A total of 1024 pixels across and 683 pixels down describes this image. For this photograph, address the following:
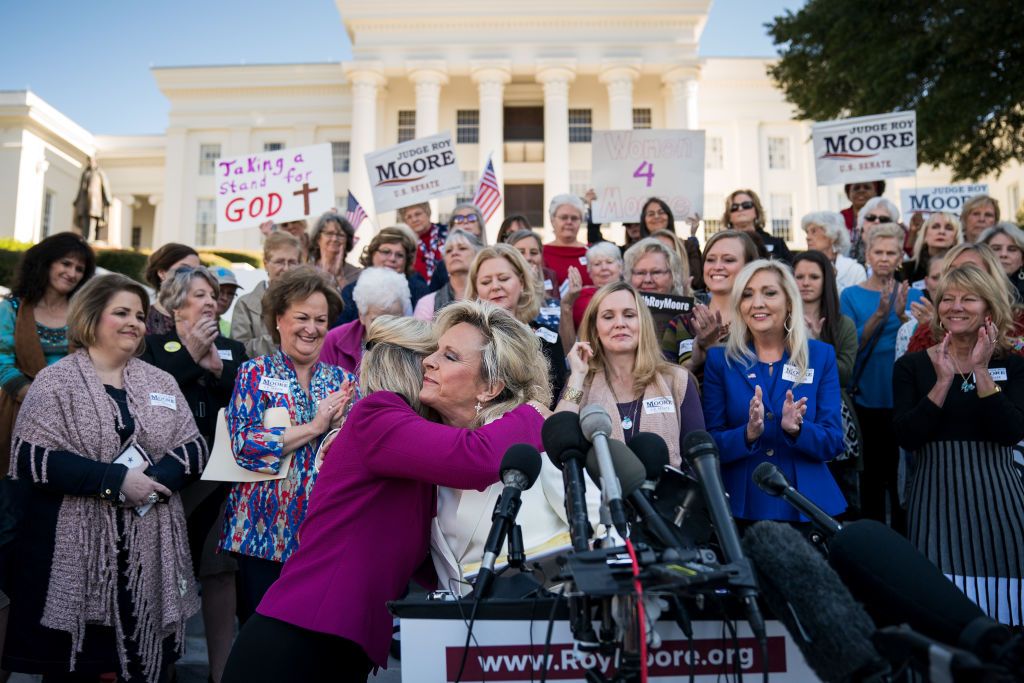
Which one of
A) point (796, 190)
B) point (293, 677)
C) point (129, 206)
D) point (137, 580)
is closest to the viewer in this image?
point (293, 677)

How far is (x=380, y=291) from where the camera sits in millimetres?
5605

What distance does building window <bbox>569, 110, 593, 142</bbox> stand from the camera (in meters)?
41.4

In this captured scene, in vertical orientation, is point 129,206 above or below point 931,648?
above

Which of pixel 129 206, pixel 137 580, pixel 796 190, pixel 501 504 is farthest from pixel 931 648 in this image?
pixel 129 206

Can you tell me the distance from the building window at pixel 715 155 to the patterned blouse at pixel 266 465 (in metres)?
41.1

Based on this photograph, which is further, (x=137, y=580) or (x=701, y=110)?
(x=701, y=110)

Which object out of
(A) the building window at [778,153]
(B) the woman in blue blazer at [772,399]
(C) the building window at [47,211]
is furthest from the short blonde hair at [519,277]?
(C) the building window at [47,211]

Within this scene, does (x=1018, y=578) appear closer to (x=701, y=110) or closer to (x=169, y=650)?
(x=169, y=650)

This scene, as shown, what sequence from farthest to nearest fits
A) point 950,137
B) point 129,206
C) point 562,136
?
point 129,206, point 562,136, point 950,137

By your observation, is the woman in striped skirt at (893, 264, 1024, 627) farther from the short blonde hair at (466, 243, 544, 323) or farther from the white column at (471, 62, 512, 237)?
the white column at (471, 62, 512, 237)

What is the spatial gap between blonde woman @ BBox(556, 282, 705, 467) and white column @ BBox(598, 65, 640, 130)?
35.3 meters

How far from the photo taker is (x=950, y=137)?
17.4 m

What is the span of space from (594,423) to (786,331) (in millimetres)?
3090

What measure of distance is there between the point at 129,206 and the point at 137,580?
1956 inches
